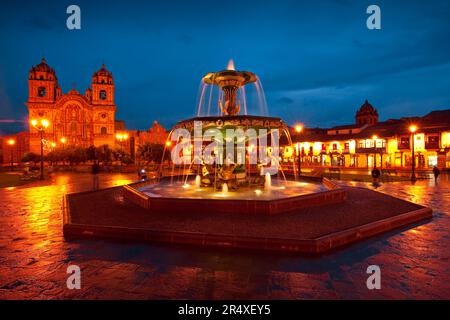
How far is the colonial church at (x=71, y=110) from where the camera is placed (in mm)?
66375

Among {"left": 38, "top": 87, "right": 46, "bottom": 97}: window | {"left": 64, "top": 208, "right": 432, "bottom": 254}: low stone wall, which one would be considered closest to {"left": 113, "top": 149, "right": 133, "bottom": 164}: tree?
{"left": 38, "top": 87, "right": 46, "bottom": 97}: window

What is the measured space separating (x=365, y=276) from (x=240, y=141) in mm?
8940

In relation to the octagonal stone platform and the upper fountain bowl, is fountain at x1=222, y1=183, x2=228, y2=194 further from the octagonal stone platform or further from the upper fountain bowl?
the upper fountain bowl

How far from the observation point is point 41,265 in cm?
480

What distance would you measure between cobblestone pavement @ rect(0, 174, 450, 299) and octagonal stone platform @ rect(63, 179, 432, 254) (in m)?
0.25

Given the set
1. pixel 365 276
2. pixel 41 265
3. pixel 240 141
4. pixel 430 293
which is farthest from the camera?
pixel 240 141

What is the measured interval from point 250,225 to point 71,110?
2914 inches

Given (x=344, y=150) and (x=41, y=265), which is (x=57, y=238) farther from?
(x=344, y=150)

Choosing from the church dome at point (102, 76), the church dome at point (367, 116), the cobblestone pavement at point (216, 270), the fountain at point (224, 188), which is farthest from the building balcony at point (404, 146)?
the church dome at point (102, 76)

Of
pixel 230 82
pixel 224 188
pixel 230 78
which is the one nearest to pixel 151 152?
pixel 230 82

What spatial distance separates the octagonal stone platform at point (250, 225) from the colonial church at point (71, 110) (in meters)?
67.3

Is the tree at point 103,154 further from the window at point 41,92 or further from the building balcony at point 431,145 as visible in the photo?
the building balcony at point 431,145

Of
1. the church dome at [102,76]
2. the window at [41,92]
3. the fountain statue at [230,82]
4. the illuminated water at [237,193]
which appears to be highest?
the church dome at [102,76]
